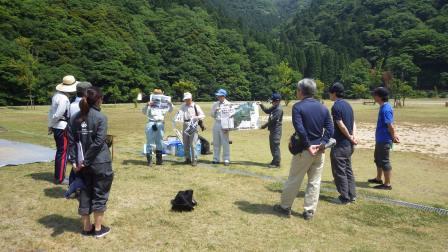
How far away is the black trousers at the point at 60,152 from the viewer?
6.93 meters

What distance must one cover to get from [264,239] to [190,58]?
220 feet

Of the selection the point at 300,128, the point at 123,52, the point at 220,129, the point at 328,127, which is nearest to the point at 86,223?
the point at 300,128

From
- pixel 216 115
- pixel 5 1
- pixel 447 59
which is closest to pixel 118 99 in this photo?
pixel 5 1

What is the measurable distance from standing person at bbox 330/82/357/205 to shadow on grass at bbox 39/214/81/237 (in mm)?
4336

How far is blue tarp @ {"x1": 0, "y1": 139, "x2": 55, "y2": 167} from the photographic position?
8.92 m

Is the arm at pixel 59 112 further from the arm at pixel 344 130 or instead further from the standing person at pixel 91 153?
the arm at pixel 344 130

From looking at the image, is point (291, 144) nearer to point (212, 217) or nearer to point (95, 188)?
point (212, 217)

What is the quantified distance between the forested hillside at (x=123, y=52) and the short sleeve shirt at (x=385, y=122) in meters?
35.9

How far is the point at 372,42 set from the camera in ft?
368

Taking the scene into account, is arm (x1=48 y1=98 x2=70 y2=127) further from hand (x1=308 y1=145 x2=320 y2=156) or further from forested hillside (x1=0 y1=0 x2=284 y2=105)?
forested hillside (x1=0 y1=0 x2=284 y2=105)

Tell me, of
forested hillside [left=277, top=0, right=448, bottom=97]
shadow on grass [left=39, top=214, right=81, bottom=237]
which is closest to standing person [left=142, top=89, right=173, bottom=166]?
shadow on grass [left=39, top=214, right=81, bottom=237]

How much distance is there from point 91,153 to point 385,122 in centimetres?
571

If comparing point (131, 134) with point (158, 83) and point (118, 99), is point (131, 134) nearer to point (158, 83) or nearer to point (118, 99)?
point (118, 99)

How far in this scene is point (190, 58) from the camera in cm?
6981
